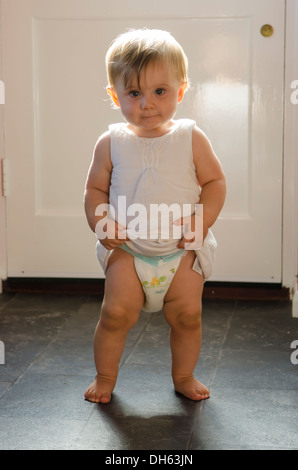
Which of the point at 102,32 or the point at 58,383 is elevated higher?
the point at 102,32

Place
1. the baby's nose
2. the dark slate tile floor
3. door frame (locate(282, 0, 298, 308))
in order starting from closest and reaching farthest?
the dark slate tile floor < the baby's nose < door frame (locate(282, 0, 298, 308))

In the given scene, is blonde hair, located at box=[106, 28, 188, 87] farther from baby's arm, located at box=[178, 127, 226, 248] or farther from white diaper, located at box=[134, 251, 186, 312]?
white diaper, located at box=[134, 251, 186, 312]

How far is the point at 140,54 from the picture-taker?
1412 mm

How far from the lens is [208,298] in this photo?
2357 mm

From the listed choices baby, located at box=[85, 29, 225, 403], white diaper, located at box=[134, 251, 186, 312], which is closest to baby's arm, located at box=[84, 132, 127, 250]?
baby, located at box=[85, 29, 225, 403]

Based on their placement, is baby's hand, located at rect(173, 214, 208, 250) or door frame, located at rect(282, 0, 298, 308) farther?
door frame, located at rect(282, 0, 298, 308)

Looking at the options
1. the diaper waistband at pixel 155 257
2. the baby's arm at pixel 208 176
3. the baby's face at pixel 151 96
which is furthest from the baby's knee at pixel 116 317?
the baby's face at pixel 151 96

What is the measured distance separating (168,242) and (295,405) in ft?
1.35

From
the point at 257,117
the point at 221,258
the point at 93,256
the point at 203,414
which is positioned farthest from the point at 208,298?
the point at 203,414

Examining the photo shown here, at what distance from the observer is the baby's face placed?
142 cm

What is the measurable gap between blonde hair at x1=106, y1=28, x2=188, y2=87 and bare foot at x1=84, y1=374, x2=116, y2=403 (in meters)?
0.60

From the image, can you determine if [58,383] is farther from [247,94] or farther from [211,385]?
[247,94]

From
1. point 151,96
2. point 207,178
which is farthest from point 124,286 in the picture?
point 151,96

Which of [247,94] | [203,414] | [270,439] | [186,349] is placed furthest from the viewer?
[247,94]
